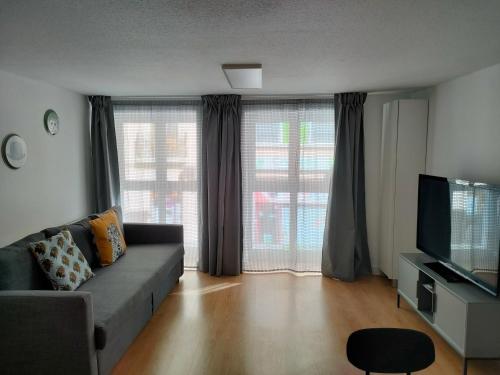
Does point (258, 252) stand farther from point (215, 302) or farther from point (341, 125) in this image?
point (341, 125)

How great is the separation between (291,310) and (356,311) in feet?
2.07

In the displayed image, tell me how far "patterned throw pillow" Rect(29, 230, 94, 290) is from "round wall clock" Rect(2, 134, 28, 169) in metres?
0.82

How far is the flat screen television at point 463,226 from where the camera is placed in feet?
7.86

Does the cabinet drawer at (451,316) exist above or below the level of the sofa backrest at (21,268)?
below

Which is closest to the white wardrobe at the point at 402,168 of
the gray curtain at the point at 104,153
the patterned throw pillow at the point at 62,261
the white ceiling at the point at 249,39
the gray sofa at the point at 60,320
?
the white ceiling at the point at 249,39

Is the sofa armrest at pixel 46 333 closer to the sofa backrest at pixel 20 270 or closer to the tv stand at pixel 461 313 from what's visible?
the sofa backrest at pixel 20 270

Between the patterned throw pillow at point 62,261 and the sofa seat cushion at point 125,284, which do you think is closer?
the sofa seat cushion at point 125,284

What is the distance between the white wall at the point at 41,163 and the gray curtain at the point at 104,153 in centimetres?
13

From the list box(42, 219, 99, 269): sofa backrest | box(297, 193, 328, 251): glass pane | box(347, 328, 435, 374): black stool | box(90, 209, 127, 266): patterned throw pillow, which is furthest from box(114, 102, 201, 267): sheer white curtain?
box(347, 328, 435, 374): black stool

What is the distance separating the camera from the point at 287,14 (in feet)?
5.75

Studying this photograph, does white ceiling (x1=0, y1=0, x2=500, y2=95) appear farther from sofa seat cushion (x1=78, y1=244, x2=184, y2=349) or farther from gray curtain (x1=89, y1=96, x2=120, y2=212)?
sofa seat cushion (x1=78, y1=244, x2=184, y2=349)

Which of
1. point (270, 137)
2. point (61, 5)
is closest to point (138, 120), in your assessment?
point (270, 137)

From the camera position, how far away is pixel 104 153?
4.36 metres

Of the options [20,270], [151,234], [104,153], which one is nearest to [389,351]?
[20,270]
